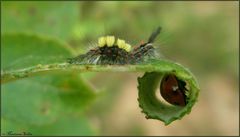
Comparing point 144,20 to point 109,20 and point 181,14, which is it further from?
point 181,14

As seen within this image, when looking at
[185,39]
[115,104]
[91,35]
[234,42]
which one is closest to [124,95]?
[115,104]

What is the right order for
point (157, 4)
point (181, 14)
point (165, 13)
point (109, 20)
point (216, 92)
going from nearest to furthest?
1. point (109, 20)
2. point (157, 4)
3. point (165, 13)
4. point (181, 14)
5. point (216, 92)

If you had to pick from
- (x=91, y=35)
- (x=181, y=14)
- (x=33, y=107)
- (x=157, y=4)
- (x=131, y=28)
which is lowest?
(x=33, y=107)

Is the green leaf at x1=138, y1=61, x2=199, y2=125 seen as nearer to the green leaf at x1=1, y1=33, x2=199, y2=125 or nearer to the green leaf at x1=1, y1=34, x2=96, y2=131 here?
the green leaf at x1=1, y1=33, x2=199, y2=125

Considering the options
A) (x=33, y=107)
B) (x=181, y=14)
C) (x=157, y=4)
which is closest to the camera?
(x=33, y=107)

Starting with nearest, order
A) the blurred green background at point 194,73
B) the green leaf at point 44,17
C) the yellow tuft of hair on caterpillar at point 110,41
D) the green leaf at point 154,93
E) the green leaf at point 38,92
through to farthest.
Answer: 1. the green leaf at point 154,93
2. the yellow tuft of hair on caterpillar at point 110,41
3. the green leaf at point 38,92
4. the green leaf at point 44,17
5. the blurred green background at point 194,73

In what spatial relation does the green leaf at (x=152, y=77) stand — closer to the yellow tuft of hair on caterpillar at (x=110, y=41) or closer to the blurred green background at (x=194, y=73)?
the yellow tuft of hair on caterpillar at (x=110, y=41)

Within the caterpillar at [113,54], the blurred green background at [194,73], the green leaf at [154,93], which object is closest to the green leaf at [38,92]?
the caterpillar at [113,54]
